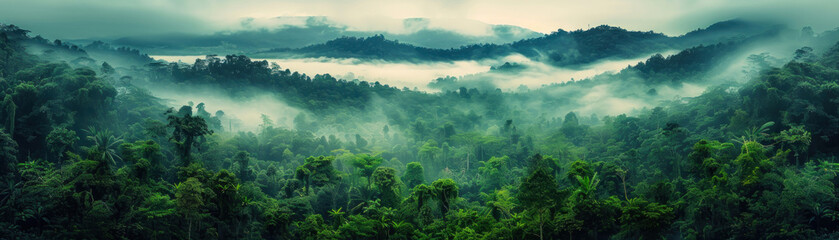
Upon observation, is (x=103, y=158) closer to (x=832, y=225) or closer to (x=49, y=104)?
(x=49, y=104)

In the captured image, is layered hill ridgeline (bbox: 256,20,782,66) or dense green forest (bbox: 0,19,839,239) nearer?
dense green forest (bbox: 0,19,839,239)

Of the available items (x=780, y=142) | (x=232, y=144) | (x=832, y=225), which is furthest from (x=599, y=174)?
(x=232, y=144)

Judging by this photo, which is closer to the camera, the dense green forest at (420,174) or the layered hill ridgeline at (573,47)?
the dense green forest at (420,174)

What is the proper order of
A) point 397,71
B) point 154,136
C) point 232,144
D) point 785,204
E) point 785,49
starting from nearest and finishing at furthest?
point 785,204 < point 154,136 < point 232,144 < point 785,49 < point 397,71

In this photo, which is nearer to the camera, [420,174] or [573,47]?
[420,174]

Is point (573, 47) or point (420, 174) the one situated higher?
point (573, 47)

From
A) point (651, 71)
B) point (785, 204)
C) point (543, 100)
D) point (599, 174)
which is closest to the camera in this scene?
point (785, 204)

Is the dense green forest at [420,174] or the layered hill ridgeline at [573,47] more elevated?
the layered hill ridgeline at [573,47]

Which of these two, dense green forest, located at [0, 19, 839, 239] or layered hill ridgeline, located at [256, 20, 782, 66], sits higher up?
layered hill ridgeline, located at [256, 20, 782, 66]
